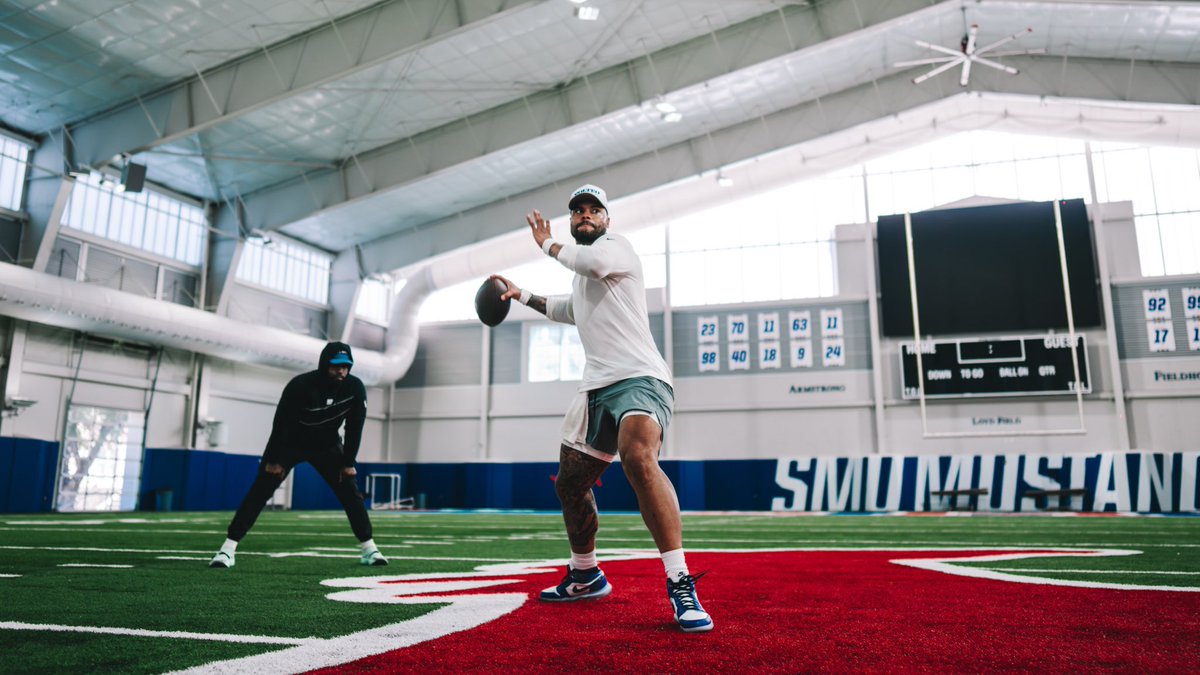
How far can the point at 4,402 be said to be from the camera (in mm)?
17234

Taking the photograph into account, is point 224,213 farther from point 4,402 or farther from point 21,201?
point 4,402

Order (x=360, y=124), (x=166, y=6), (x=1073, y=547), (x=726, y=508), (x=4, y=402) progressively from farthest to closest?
(x=726, y=508) < (x=360, y=124) < (x=4, y=402) < (x=166, y=6) < (x=1073, y=547)

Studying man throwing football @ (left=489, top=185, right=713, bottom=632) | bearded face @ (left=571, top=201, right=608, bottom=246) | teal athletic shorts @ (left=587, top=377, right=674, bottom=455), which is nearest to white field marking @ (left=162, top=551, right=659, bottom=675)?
man throwing football @ (left=489, top=185, right=713, bottom=632)

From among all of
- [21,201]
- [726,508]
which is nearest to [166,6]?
[21,201]

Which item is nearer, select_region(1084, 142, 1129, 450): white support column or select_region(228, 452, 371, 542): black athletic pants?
select_region(228, 452, 371, 542): black athletic pants

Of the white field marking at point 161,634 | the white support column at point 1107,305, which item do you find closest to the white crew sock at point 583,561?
the white field marking at point 161,634

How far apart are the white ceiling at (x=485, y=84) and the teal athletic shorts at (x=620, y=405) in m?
11.4

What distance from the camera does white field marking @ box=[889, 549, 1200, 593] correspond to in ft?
12.6

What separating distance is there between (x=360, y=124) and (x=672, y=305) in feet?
38.0

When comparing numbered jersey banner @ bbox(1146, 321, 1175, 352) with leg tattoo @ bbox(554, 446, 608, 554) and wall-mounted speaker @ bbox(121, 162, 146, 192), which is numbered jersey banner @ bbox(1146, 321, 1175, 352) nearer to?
leg tattoo @ bbox(554, 446, 608, 554)

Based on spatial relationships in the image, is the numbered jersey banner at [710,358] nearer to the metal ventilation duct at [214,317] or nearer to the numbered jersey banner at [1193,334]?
the metal ventilation duct at [214,317]

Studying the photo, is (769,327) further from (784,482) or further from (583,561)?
(583,561)

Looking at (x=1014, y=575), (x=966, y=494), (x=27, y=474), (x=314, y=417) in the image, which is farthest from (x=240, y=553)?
(x=966, y=494)

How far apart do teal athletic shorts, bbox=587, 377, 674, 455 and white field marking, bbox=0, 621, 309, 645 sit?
1380 mm
